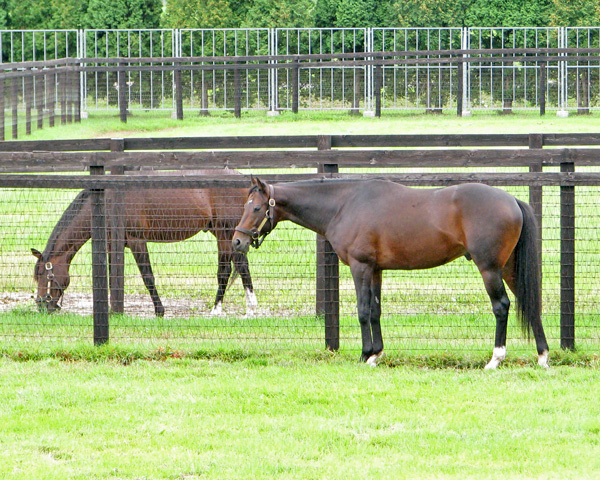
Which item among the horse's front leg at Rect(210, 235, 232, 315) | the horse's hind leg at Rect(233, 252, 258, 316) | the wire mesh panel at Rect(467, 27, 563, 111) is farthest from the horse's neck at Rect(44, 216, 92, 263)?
the wire mesh panel at Rect(467, 27, 563, 111)

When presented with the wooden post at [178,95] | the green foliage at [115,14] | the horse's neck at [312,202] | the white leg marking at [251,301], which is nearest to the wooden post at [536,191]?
the horse's neck at [312,202]

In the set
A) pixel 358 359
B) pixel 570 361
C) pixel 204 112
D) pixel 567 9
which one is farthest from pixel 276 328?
pixel 567 9

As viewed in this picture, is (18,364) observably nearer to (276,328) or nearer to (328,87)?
(276,328)

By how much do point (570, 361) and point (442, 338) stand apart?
114cm

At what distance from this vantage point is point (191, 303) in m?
10.6

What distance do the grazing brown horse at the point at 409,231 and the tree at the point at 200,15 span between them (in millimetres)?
23489

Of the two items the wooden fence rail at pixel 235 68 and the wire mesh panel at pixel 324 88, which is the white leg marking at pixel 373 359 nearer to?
the wooden fence rail at pixel 235 68

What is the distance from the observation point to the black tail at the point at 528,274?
7156 millimetres

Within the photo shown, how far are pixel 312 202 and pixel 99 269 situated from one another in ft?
6.67

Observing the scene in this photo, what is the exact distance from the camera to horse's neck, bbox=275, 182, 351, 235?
7613mm

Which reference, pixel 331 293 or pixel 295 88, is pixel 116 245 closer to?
pixel 331 293

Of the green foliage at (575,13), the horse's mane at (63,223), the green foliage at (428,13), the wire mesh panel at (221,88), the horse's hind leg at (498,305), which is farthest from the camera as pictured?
the green foliage at (428,13)

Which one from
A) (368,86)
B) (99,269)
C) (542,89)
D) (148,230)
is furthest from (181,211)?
(542,89)

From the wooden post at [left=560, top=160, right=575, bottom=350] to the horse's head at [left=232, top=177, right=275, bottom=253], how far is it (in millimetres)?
2412
